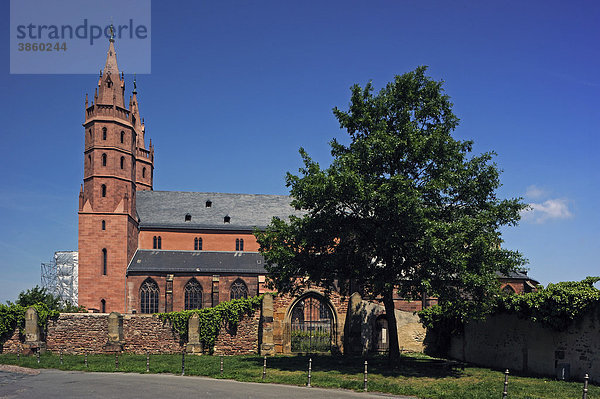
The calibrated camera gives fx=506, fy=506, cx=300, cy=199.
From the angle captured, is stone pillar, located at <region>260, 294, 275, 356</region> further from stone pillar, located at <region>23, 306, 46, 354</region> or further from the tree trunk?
stone pillar, located at <region>23, 306, 46, 354</region>

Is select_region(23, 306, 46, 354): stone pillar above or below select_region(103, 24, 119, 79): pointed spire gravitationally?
below

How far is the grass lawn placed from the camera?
1722 centimetres

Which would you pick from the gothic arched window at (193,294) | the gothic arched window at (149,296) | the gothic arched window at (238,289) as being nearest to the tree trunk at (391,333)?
the gothic arched window at (238,289)

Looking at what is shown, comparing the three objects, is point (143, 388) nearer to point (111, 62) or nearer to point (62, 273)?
point (111, 62)

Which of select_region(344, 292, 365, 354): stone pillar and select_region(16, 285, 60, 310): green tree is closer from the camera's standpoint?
select_region(344, 292, 365, 354): stone pillar

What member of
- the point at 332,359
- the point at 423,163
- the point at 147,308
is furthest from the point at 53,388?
the point at 147,308

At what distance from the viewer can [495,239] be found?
22594 mm

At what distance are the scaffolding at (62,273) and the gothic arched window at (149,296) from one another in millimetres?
46569

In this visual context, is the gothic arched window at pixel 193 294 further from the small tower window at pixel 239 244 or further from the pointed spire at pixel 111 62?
the pointed spire at pixel 111 62

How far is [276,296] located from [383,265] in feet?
27.4

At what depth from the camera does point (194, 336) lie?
29.3 meters

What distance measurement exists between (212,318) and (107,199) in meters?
27.9

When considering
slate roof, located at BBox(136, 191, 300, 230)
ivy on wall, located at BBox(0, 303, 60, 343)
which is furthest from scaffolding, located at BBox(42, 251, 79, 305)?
ivy on wall, located at BBox(0, 303, 60, 343)

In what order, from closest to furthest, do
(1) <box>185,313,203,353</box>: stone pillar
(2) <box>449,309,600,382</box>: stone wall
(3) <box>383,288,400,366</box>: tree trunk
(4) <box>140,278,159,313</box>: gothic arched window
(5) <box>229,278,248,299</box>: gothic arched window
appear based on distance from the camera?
1. (2) <box>449,309,600,382</box>: stone wall
2. (3) <box>383,288,400,366</box>: tree trunk
3. (1) <box>185,313,203,353</box>: stone pillar
4. (4) <box>140,278,159,313</box>: gothic arched window
5. (5) <box>229,278,248,299</box>: gothic arched window
